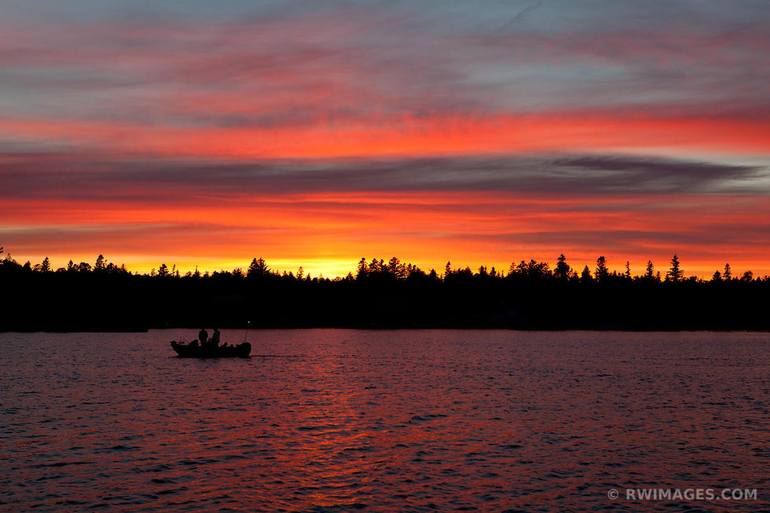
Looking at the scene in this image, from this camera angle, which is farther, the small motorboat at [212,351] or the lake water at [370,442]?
the small motorboat at [212,351]

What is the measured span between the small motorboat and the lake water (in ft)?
80.6

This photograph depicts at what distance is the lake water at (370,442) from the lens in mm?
35875

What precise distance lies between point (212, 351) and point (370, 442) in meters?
81.3

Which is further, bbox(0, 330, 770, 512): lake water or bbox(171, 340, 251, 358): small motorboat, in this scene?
bbox(171, 340, 251, 358): small motorboat

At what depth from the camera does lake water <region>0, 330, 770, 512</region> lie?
35875 mm

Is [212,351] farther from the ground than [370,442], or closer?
farther from the ground

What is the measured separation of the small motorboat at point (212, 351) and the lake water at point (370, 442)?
24.6 m

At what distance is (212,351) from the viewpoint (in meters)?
127

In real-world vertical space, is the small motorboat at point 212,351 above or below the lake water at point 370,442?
above

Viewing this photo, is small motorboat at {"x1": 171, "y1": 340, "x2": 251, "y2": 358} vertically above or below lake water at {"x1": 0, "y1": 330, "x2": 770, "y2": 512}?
above

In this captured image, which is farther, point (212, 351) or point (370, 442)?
point (212, 351)

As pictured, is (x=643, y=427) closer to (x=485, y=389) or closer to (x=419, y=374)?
(x=485, y=389)

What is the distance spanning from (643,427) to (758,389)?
40636 millimetres

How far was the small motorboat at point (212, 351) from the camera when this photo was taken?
127438 mm
